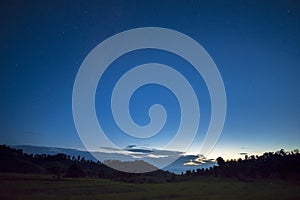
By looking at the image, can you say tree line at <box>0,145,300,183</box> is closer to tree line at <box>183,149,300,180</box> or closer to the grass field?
tree line at <box>183,149,300,180</box>

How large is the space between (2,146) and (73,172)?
80800 mm

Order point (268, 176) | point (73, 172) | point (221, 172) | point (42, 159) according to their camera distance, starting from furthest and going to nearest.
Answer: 1. point (42, 159)
2. point (221, 172)
3. point (73, 172)
4. point (268, 176)

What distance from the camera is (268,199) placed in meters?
36.1

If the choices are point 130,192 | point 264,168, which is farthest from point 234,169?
point 130,192

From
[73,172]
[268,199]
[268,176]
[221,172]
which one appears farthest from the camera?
[221,172]

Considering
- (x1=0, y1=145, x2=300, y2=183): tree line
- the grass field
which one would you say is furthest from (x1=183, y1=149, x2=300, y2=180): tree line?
the grass field

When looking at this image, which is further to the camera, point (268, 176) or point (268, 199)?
point (268, 176)

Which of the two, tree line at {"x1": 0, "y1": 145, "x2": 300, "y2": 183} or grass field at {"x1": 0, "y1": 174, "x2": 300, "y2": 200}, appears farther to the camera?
tree line at {"x1": 0, "y1": 145, "x2": 300, "y2": 183}

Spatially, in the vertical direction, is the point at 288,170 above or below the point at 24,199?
Result: above

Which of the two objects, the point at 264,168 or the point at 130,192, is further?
the point at 264,168

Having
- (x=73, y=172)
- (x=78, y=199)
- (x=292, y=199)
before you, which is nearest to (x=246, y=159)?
(x=73, y=172)

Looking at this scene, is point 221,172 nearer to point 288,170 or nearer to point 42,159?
point 288,170

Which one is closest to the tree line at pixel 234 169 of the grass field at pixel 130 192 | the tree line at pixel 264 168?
the tree line at pixel 264 168

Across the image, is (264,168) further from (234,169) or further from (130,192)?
(130,192)
